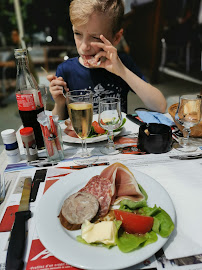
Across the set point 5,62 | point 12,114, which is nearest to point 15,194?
point 12,114

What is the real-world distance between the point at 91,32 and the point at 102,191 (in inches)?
43.6

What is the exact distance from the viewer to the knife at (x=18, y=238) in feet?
1.64

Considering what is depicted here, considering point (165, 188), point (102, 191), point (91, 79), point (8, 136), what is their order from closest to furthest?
point (102, 191) → point (165, 188) → point (8, 136) → point (91, 79)

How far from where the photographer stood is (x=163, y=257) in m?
0.52

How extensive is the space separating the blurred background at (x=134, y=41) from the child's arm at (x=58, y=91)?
5.39 ft

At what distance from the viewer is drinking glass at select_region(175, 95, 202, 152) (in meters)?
1.00

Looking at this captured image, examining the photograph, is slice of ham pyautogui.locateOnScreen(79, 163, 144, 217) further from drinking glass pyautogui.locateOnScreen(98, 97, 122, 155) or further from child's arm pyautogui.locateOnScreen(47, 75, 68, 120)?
child's arm pyautogui.locateOnScreen(47, 75, 68, 120)

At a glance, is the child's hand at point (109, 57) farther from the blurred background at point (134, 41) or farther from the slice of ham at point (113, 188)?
the blurred background at point (134, 41)

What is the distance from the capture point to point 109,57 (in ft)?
4.68

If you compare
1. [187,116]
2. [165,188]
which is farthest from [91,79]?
[165,188]

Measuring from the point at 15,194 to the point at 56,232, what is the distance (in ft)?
0.99

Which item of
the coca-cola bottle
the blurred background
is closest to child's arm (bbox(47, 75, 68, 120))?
the coca-cola bottle

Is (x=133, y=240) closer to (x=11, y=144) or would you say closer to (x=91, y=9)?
(x=11, y=144)

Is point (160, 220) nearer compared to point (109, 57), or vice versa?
point (160, 220)
